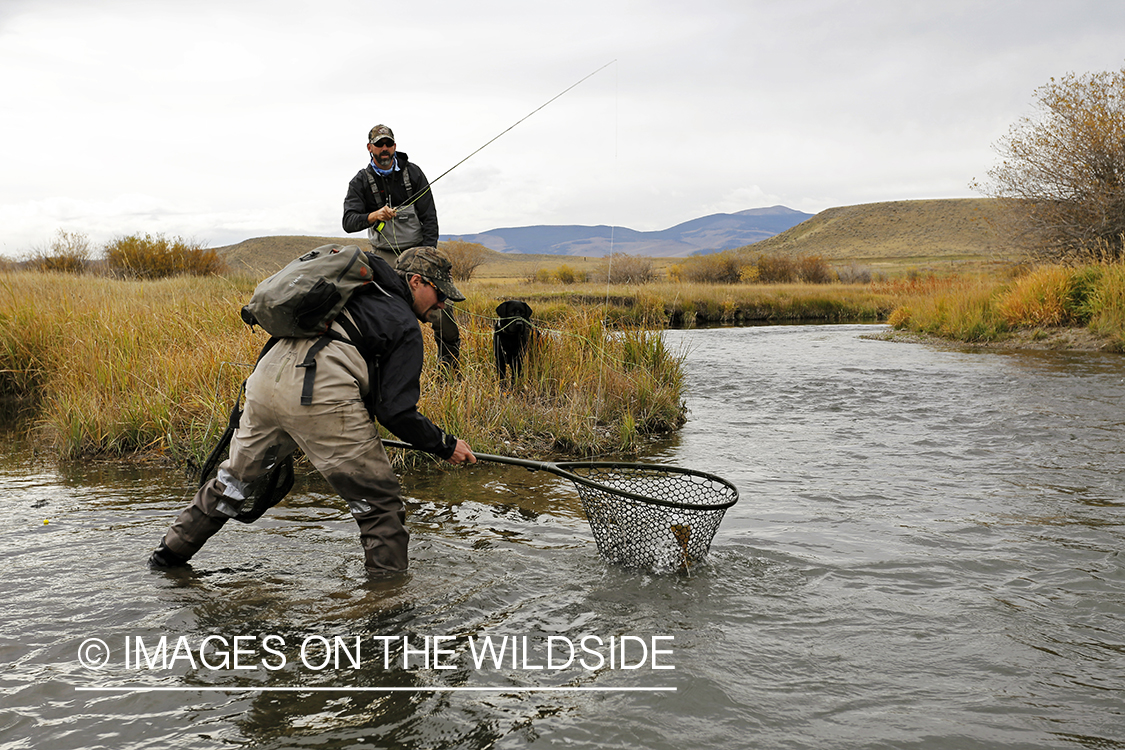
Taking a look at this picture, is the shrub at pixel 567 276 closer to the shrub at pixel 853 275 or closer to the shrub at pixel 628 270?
the shrub at pixel 628 270

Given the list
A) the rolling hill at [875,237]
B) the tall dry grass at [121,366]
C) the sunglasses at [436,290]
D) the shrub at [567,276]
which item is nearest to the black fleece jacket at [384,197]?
the tall dry grass at [121,366]

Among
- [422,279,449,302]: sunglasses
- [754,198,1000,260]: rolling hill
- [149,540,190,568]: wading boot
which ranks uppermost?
[754,198,1000,260]: rolling hill

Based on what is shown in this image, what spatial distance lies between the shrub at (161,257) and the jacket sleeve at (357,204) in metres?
16.2

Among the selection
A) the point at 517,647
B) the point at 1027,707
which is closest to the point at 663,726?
the point at 517,647

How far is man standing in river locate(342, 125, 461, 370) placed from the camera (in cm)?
696

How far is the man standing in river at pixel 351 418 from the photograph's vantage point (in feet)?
11.6

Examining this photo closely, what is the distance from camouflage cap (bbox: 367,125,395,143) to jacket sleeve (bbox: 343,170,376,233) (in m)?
0.41

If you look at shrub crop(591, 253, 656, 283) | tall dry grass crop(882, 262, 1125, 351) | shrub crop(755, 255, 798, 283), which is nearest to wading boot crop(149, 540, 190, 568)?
tall dry grass crop(882, 262, 1125, 351)

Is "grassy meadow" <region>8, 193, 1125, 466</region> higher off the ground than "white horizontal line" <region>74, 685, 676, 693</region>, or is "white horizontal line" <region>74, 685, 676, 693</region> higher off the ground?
"grassy meadow" <region>8, 193, 1125, 466</region>

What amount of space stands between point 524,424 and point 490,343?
1.23 m

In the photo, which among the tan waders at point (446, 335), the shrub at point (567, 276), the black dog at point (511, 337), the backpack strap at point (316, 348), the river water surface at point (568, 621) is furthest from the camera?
the shrub at point (567, 276)

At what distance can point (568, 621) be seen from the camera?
3.63m

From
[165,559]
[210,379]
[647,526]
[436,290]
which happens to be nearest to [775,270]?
Answer: [210,379]

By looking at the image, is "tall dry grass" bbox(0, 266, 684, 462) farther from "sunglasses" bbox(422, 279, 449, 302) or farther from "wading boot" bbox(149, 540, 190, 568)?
"sunglasses" bbox(422, 279, 449, 302)
